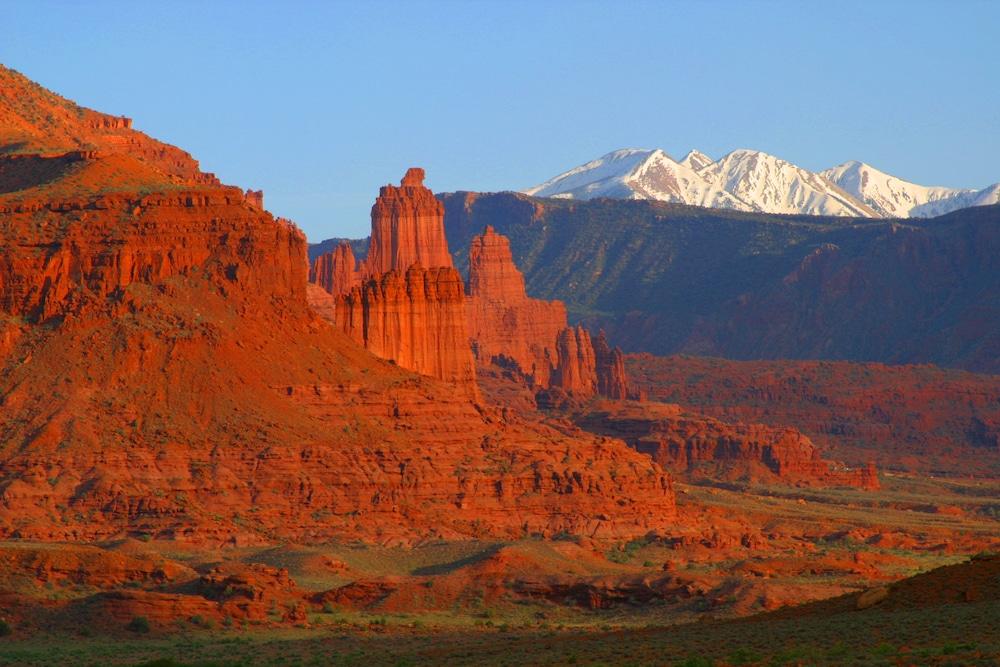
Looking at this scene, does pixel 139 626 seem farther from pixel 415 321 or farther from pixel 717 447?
pixel 717 447

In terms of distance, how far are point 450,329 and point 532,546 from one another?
3054 centimetres

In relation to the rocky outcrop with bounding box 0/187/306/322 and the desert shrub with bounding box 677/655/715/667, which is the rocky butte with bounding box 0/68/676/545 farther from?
the desert shrub with bounding box 677/655/715/667

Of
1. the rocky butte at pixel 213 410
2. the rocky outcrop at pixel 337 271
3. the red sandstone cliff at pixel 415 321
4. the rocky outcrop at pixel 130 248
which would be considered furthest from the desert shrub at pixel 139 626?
the rocky outcrop at pixel 337 271

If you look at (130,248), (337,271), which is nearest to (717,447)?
(337,271)

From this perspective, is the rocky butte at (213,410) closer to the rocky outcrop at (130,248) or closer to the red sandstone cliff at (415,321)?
the rocky outcrop at (130,248)

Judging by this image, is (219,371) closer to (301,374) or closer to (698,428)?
(301,374)

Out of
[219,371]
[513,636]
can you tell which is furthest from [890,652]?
[219,371]

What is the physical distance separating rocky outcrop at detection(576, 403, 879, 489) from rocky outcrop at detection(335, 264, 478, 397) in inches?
1544

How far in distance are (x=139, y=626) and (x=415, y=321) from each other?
52.0m

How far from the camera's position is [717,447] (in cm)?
17525

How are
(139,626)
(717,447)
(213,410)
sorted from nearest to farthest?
(139,626) → (213,410) → (717,447)

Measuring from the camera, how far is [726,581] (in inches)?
3743

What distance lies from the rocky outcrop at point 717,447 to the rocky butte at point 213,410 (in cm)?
4967

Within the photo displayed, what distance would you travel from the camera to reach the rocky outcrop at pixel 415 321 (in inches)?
5064
